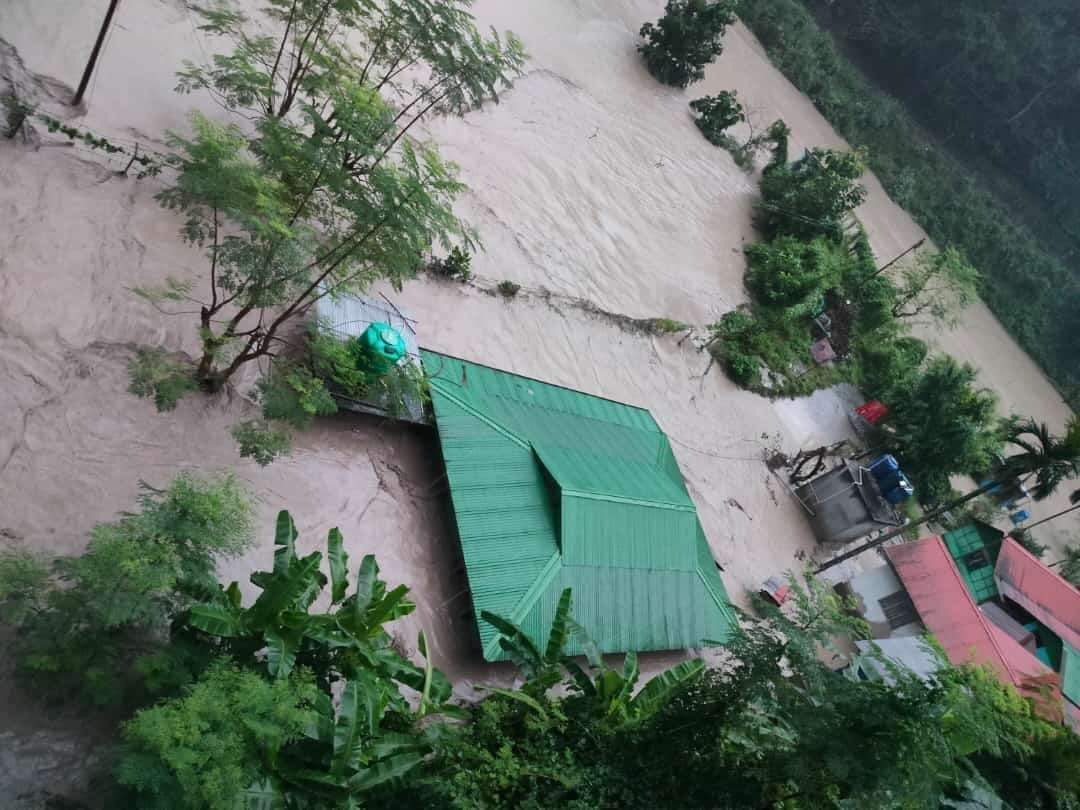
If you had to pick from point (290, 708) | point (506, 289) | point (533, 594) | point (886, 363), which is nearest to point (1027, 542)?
point (886, 363)

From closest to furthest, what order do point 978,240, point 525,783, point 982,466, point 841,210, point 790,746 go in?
point 790,746 → point 525,783 → point 982,466 → point 841,210 → point 978,240

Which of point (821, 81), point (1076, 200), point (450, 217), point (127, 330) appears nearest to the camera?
point (450, 217)

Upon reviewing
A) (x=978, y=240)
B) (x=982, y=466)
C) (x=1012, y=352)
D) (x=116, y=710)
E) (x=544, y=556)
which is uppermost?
A: (x=978, y=240)

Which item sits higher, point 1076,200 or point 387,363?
point 1076,200

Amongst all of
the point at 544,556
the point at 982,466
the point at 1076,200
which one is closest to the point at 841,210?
the point at 982,466

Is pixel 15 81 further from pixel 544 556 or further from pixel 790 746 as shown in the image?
pixel 790 746

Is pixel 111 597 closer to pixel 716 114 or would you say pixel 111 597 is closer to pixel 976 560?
pixel 976 560
